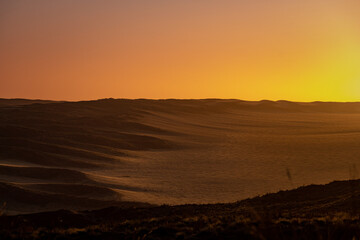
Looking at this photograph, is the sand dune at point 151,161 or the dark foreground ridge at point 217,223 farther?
the sand dune at point 151,161

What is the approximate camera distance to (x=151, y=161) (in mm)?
36500

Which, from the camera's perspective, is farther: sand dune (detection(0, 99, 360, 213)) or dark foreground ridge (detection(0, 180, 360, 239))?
sand dune (detection(0, 99, 360, 213))

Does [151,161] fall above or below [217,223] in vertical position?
below

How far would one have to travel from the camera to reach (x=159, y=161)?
120ft

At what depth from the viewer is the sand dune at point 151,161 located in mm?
22422

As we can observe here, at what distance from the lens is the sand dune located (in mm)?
22422

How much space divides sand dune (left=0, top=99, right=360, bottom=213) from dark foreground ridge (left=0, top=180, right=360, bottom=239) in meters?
1.29

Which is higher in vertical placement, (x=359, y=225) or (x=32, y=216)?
(x=359, y=225)

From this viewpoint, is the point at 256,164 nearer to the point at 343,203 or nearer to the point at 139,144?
the point at 139,144

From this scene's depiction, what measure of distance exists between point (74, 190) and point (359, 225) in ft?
55.2

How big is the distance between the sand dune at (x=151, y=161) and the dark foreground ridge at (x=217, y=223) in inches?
50.7

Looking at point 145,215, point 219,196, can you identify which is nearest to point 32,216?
point 145,215

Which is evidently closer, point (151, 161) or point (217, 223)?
point (217, 223)

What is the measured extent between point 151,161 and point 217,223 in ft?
90.3
